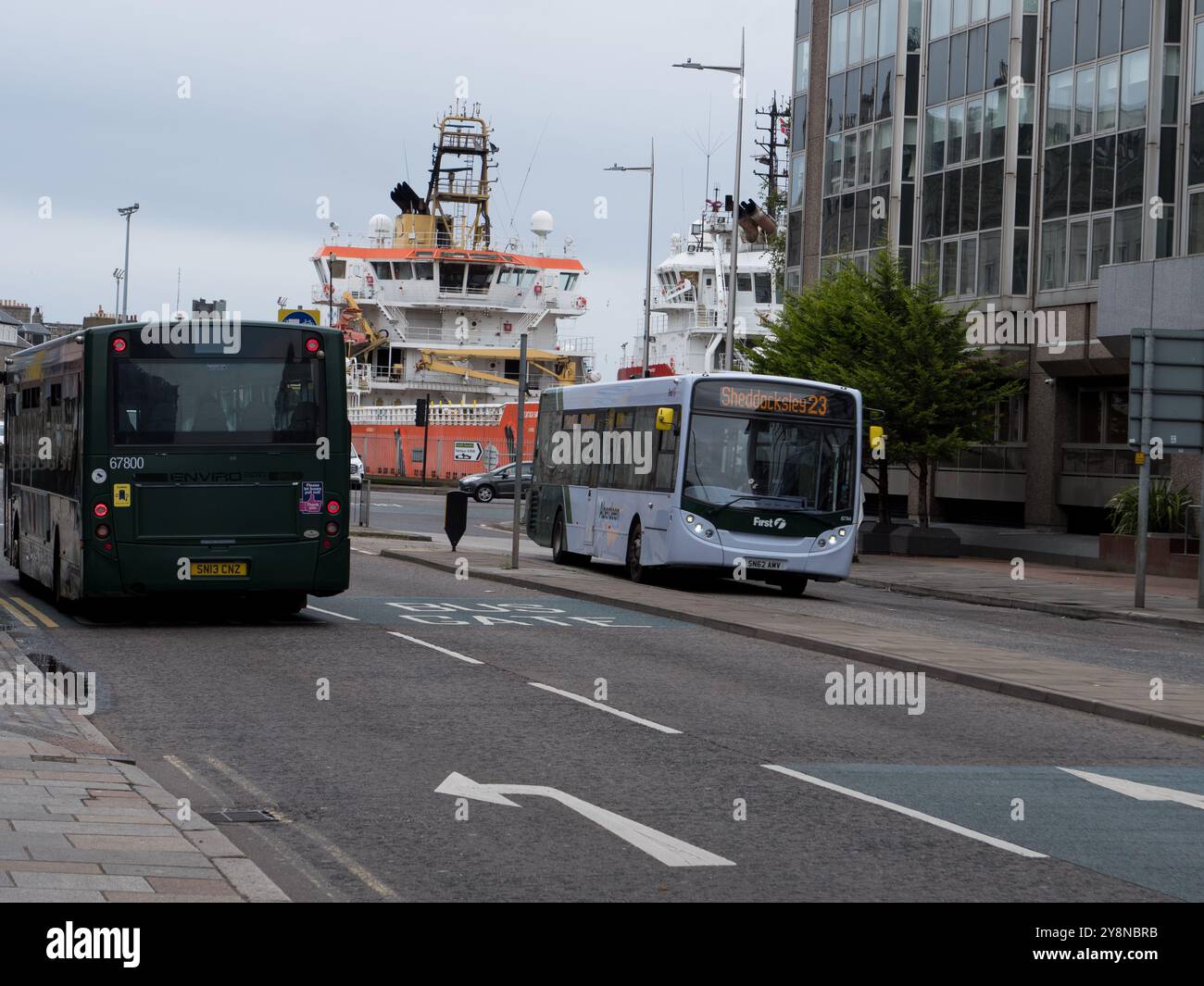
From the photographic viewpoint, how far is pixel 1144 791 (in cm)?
923

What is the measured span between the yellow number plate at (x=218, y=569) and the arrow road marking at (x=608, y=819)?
799cm

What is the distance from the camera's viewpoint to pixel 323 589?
17.2m

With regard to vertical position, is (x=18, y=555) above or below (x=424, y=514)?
above

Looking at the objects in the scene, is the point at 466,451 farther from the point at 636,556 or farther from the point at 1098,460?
the point at 636,556

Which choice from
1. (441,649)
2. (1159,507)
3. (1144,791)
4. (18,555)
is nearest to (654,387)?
(18,555)

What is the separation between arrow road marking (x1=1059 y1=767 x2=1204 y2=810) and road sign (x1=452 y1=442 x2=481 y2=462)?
63.7 m

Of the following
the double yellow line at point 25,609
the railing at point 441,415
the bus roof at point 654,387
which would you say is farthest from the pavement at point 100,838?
the railing at point 441,415

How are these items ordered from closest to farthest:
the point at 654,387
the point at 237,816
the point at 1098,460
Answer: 1. the point at 237,816
2. the point at 654,387
3. the point at 1098,460

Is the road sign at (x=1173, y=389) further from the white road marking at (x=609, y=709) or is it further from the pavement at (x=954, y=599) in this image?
the white road marking at (x=609, y=709)

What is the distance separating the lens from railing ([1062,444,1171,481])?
3844 cm

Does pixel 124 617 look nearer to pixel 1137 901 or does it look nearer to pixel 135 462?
pixel 135 462

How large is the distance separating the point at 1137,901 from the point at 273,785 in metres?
4.31

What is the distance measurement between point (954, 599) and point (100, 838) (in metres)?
22.0

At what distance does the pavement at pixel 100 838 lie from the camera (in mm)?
6039
